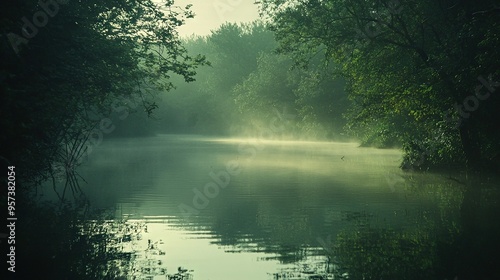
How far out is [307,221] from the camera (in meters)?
17.9

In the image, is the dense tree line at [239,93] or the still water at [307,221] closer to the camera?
the still water at [307,221]

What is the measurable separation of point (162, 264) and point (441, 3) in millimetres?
→ 21408

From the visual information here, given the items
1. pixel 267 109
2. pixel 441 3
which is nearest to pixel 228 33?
pixel 267 109

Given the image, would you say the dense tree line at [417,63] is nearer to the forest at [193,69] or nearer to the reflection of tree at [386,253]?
the forest at [193,69]

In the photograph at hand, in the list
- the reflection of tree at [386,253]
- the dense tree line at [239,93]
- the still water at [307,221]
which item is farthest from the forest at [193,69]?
the dense tree line at [239,93]

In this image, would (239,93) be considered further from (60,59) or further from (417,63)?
(60,59)

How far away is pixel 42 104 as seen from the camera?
13.7m

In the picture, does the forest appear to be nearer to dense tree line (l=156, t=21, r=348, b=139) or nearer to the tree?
the tree

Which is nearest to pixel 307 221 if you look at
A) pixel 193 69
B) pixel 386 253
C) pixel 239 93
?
pixel 386 253

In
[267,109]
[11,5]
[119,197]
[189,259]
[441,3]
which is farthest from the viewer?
[267,109]

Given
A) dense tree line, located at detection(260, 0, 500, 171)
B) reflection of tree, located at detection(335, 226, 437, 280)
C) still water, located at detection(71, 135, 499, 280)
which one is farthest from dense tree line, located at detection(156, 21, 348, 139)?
reflection of tree, located at detection(335, 226, 437, 280)

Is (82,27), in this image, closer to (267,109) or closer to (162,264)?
(162,264)

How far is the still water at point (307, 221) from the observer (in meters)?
12.2

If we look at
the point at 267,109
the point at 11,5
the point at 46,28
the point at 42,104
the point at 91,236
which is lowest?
the point at 91,236
